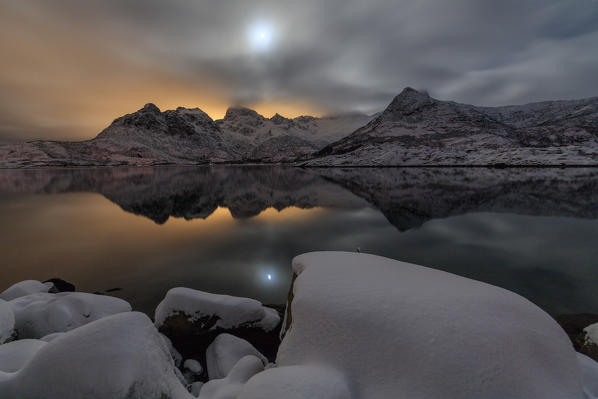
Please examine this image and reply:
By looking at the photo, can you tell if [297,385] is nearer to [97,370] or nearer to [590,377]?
[97,370]

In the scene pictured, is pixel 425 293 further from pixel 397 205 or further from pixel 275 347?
pixel 397 205

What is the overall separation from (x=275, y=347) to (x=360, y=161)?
137451 millimetres

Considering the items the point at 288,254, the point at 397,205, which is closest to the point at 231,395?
the point at 288,254

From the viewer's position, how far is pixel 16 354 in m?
4.48

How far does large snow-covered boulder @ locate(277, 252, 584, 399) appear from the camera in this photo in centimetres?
316

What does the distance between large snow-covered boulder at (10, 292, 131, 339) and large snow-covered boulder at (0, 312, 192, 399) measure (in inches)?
133

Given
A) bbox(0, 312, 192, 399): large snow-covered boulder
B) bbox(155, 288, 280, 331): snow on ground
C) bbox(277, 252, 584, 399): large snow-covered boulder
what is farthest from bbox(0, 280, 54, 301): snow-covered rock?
bbox(277, 252, 584, 399): large snow-covered boulder

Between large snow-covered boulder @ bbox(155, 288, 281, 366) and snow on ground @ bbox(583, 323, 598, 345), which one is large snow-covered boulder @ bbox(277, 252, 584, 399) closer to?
large snow-covered boulder @ bbox(155, 288, 281, 366)

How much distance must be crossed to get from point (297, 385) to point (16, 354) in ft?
16.6

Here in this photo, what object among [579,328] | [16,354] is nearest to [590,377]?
[579,328]

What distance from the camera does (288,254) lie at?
13.9 meters

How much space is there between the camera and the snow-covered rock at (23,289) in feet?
25.6

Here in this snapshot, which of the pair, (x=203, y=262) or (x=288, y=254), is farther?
(x=288, y=254)

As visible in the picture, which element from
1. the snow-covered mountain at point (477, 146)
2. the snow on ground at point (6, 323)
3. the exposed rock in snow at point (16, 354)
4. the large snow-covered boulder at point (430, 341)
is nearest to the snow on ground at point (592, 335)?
the large snow-covered boulder at point (430, 341)
